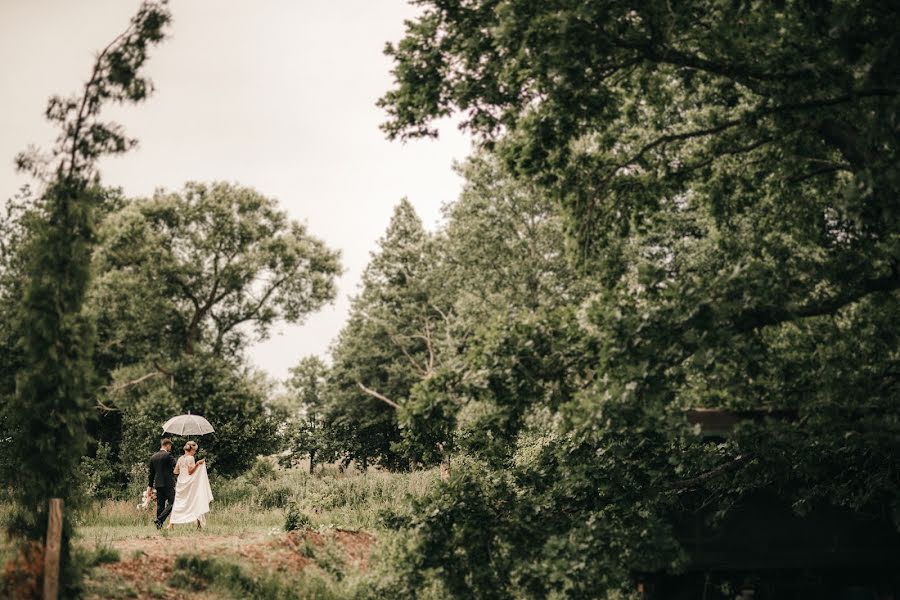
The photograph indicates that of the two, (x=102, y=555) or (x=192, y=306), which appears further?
(x=192, y=306)

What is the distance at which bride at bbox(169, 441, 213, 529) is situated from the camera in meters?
17.1

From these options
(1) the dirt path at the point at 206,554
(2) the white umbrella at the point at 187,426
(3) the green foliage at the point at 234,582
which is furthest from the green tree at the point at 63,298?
(2) the white umbrella at the point at 187,426

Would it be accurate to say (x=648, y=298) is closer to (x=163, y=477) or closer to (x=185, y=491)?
(x=163, y=477)

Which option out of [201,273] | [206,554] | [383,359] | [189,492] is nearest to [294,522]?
[189,492]

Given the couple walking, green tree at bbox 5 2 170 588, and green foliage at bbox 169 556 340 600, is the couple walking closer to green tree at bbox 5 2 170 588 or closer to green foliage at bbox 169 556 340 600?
green foliage at bbox 169 556 340 600

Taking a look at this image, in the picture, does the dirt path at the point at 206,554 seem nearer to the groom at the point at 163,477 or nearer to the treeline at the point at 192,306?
the groom at the point at 163,477

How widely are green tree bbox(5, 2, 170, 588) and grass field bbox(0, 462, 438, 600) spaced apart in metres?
0.91

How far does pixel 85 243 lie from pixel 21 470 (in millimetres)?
2600

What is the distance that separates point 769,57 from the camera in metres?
8.80

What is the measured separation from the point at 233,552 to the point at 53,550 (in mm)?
5846

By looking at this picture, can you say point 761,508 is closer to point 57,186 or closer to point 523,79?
point 523,79

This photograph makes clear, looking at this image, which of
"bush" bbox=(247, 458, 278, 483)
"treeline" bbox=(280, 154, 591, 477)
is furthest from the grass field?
"bush" bbox=(247, 458, 278, 483)

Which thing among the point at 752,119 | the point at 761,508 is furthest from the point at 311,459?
the point at 752,119

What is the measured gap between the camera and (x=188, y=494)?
17.3m
